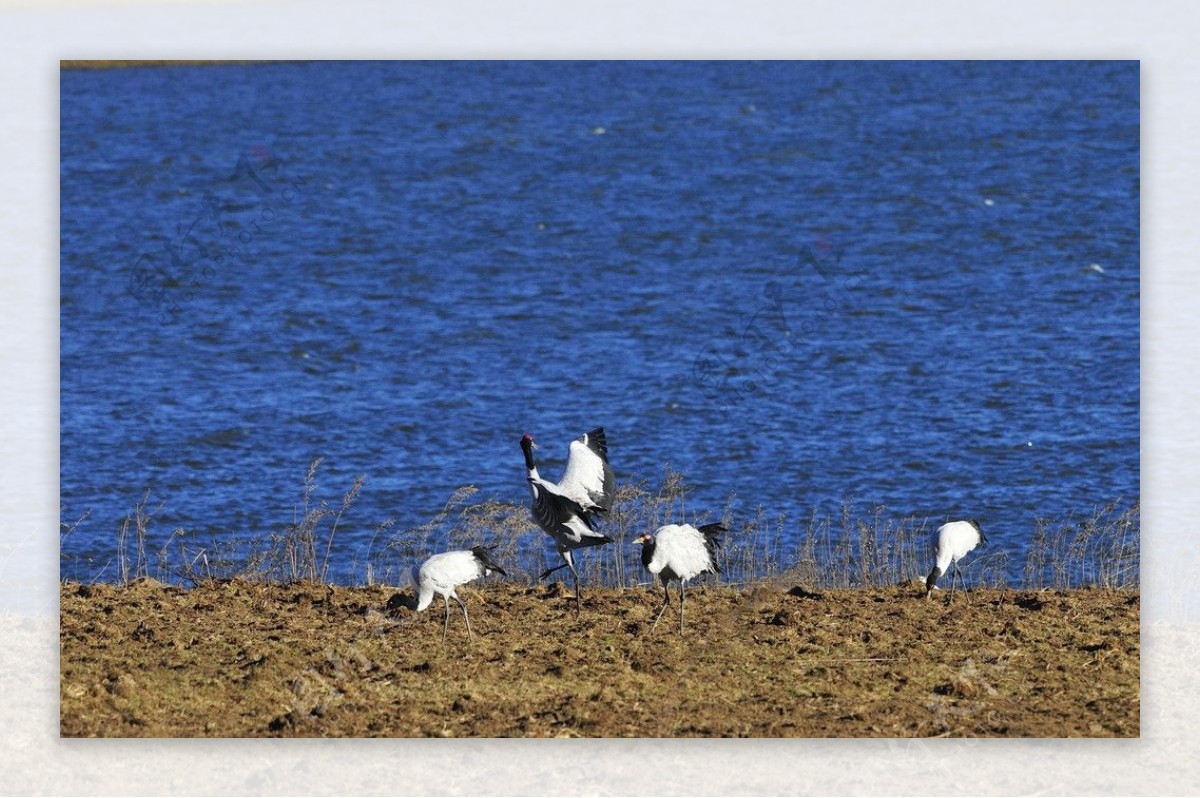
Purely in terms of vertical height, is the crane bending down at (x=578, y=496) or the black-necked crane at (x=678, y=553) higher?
the crane bending down at (x=578, y=496)

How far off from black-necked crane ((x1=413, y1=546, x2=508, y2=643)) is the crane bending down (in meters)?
0.42

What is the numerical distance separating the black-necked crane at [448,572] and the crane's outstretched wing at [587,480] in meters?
0.57

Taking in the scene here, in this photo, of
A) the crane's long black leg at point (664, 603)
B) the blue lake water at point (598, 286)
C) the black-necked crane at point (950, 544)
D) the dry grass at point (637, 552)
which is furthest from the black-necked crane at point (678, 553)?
the blue lake water at point (598, 286)

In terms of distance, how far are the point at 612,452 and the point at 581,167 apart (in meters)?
8.62

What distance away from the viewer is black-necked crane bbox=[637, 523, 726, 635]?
9695mm

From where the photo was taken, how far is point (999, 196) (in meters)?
20.6

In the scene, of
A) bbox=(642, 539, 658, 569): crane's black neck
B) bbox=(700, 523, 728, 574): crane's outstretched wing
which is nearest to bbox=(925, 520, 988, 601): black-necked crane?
bbox=(700, 523, 728, 574): crane's outstretched wing

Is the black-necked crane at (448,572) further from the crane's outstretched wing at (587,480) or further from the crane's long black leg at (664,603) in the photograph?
the crane's long black leg at (664,603)

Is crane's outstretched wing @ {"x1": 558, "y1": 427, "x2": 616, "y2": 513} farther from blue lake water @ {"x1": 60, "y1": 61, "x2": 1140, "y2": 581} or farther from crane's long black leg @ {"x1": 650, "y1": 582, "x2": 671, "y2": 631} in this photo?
blue lake water @ {"x1": 60, "y1": 61, "x2": 1140, "y2": 581}

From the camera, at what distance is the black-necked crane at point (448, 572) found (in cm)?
962

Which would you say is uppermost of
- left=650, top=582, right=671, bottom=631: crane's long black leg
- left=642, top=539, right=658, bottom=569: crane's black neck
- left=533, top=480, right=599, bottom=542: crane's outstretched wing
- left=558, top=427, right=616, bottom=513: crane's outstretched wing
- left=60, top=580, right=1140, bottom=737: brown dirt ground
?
left=558, top=427, right=616, bottom=513: crane's outstretched wing

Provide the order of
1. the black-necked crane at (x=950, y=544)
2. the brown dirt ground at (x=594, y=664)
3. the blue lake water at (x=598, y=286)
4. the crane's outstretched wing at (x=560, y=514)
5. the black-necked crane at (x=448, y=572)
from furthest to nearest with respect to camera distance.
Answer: the blue lake water at (x=598, y=286), the black-necked crane at (x=950, y=544), the crane's outstretched wing at (x=560, y=514), the black-necked crane at (x=448, y=572), the brown dirt ground at (x=594, y=664)

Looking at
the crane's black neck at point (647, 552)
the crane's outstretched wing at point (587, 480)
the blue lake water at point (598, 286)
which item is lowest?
the crane's black neck at point (647, 552)

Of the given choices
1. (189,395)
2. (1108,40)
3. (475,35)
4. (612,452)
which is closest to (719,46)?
(475,35)
